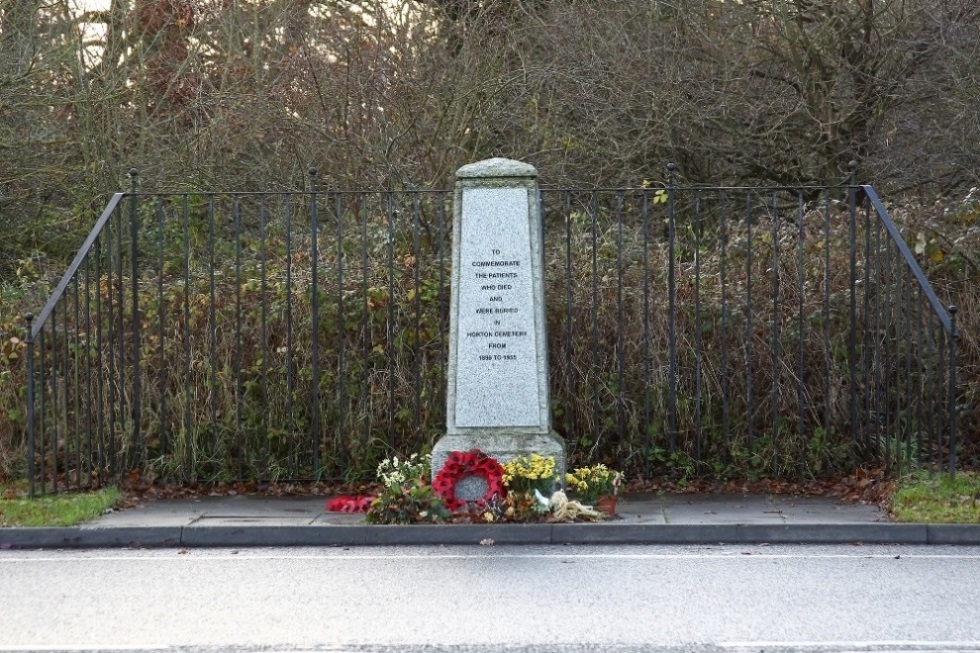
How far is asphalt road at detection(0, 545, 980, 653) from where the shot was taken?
20.3ft

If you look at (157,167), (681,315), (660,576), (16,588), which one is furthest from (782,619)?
(157,167)

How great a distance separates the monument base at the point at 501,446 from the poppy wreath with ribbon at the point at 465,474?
10.2 inches

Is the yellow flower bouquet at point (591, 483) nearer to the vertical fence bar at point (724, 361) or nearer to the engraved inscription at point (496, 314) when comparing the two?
the engraved inscription at point (496, 314)

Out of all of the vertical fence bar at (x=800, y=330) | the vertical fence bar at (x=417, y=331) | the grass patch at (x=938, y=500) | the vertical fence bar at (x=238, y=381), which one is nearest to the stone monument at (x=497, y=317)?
the vertical fence bar at (x=417, y=331)

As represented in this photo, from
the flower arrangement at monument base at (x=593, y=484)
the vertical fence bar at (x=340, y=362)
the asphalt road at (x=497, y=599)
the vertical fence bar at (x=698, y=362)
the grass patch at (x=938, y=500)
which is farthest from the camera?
the vertical fence bar at (x=340, y=362)

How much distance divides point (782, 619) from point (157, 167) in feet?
41.5

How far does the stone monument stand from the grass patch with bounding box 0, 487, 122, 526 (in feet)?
8.23

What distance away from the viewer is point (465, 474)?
9742 mm

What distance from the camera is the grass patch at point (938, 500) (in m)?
9.20

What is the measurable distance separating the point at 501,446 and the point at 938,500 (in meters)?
3.18

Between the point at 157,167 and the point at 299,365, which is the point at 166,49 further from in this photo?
the point at 299,365

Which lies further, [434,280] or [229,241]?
[229,241]

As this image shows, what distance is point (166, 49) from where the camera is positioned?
67.2 ft

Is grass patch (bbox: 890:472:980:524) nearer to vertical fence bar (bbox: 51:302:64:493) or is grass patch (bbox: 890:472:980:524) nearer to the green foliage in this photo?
the green foliage
